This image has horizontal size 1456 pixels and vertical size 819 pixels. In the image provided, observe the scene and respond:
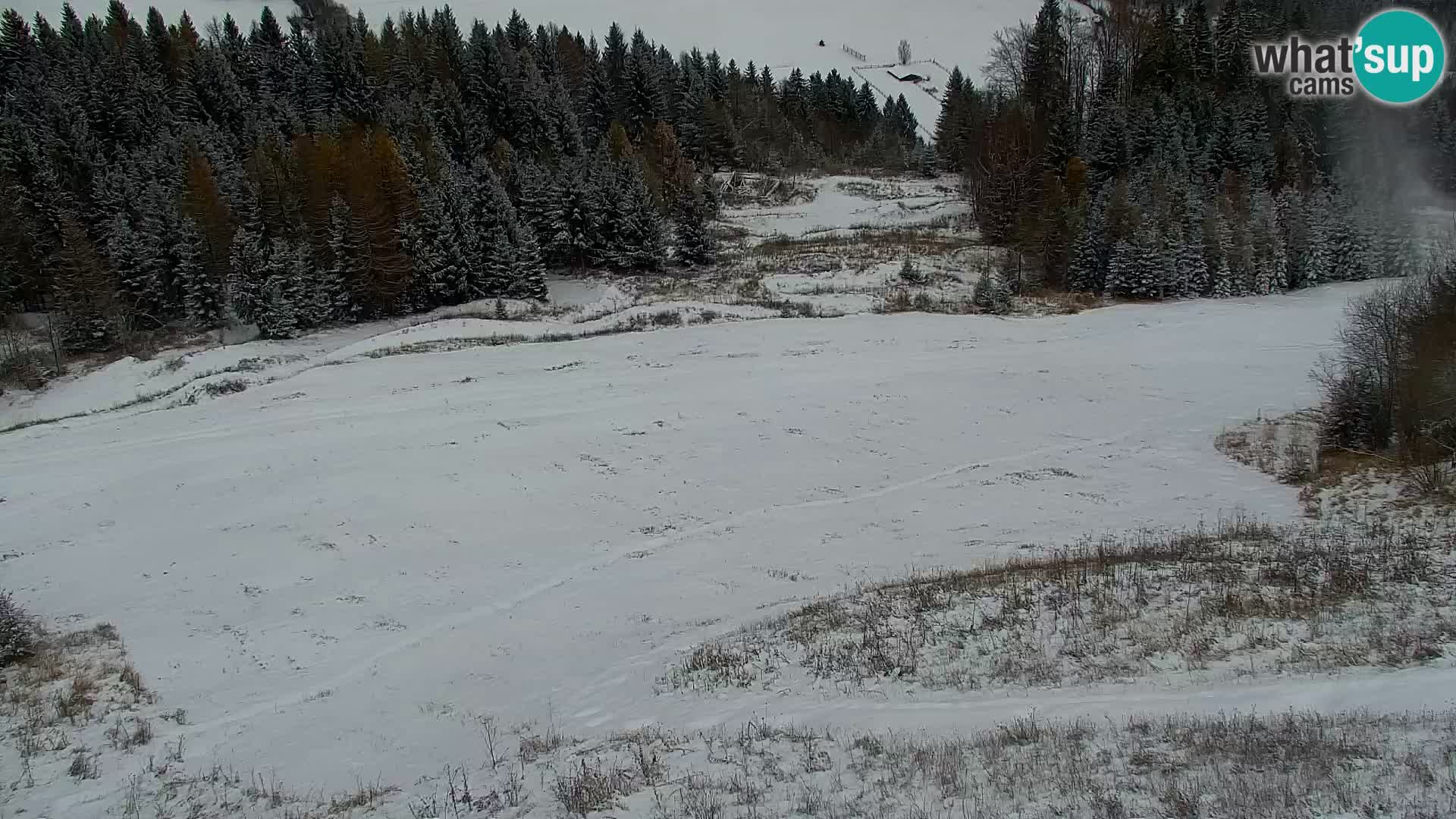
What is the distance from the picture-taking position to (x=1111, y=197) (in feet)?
139

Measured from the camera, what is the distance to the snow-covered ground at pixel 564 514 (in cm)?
871

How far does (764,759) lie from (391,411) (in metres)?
16.9

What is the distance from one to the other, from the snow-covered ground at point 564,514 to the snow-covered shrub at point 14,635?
0.72 metres

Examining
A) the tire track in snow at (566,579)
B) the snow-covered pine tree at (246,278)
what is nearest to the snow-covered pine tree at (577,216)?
the snow-covered pine tree at (246,278)

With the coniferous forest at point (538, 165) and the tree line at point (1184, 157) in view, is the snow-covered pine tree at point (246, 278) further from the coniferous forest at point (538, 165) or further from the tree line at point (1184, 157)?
the tree line at point (1184, 157)

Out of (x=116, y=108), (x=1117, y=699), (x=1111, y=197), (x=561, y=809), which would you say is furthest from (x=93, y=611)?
(x=116, y=108)

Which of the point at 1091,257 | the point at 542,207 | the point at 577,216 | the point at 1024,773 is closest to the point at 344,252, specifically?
the point at 542,207

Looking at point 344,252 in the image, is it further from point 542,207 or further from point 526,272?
point 542,207

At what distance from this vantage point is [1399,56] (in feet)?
155

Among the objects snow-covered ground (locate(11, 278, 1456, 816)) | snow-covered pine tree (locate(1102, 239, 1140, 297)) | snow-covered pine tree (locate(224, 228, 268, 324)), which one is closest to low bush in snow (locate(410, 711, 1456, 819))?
snow-covered ground (locate(11, 278, 1456, 816))

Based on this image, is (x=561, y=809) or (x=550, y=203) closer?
(x=561, y=809)

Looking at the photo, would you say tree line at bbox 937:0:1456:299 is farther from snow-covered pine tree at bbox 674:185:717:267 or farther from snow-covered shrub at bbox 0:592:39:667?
snow-covered shrub at bbox 0:592:39:667

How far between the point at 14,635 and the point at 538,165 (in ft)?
160

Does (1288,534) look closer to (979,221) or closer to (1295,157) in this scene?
(979,221)
